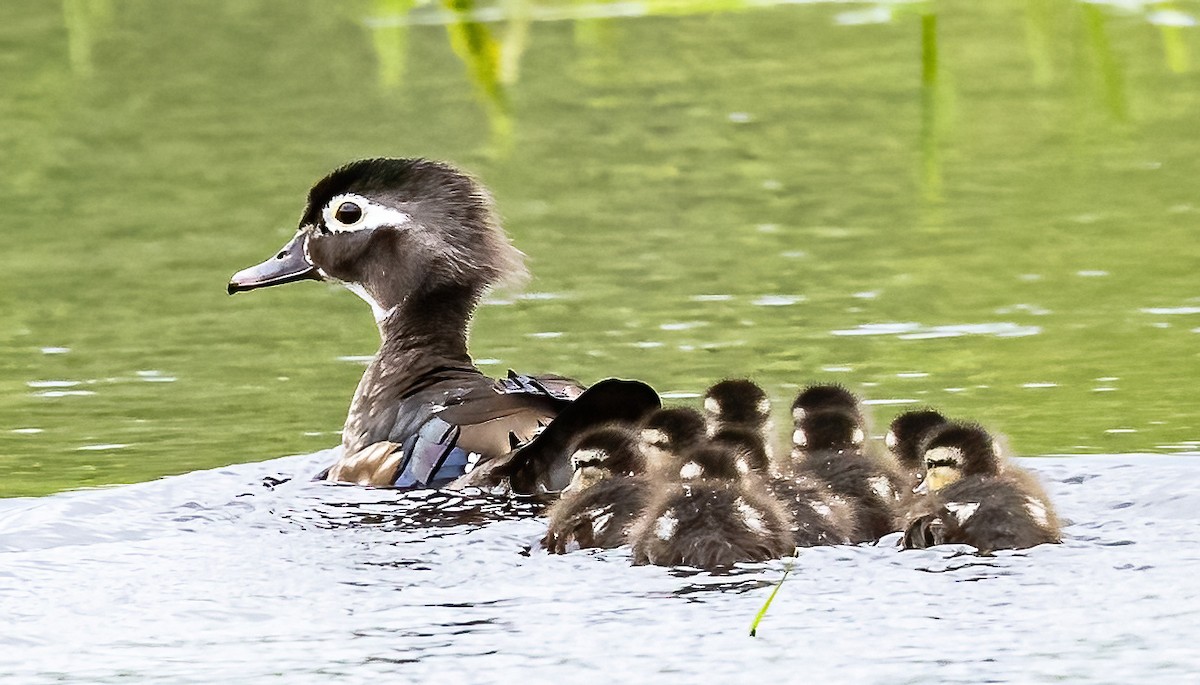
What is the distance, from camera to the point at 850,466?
17.6 ft

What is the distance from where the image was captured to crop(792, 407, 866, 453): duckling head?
18.6 ft

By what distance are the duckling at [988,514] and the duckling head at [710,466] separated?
0.44m

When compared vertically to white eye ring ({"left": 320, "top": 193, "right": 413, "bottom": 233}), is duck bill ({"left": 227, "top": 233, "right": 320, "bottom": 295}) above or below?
below

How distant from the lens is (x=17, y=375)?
8.00 meters

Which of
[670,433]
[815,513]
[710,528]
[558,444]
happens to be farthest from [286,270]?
[710,528]

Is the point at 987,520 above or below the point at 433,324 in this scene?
below

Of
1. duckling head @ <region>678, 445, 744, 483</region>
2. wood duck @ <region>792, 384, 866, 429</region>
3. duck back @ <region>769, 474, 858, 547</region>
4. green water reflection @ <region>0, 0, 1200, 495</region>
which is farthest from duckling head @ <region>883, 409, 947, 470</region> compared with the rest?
green water reflection @ <region>0, 0, 1200, 495</region>

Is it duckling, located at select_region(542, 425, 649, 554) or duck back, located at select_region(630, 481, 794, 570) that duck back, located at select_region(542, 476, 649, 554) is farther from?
duck back, located at select_region(630, 481, 794, 570)

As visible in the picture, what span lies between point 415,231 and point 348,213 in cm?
25

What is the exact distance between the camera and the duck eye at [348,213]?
6.47 metres

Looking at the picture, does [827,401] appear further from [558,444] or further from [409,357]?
[409,357]

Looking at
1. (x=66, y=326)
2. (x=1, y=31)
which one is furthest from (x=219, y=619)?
(x=1, y=31)

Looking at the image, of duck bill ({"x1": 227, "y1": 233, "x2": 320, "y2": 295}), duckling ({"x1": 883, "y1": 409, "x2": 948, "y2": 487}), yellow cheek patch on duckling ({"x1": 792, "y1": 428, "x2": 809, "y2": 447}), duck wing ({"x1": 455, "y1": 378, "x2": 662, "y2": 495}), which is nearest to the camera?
duck wing ({"x1": 455, "y1": 378, "x2": 662, "y2": 495})

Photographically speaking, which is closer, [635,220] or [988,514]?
[988,514]
